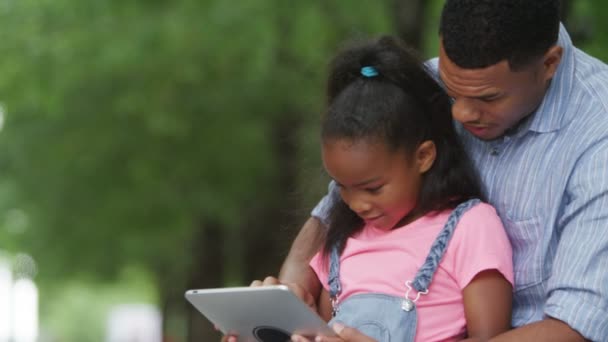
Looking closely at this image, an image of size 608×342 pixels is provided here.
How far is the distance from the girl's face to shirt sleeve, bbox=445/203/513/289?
19 centimetres

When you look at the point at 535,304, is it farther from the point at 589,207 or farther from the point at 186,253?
the point at 186,253

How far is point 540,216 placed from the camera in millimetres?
3299

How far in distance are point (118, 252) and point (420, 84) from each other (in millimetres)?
11254

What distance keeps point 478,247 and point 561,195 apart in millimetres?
256

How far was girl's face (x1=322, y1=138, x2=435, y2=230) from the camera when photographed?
3.37m

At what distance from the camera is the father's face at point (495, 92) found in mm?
3227

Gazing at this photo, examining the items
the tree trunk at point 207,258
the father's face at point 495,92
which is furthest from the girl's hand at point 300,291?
the tree trunk at point 207,258

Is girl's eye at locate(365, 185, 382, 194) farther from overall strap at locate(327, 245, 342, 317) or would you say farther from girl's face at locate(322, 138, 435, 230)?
overall strap at locate(327, 245, 342, 317)

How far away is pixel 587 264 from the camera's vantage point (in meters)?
3.10

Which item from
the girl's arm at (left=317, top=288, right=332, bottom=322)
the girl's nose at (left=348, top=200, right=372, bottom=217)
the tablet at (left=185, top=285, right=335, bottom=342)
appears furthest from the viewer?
the girl's arm at (left=317, top=288, right=332, bottom=322)

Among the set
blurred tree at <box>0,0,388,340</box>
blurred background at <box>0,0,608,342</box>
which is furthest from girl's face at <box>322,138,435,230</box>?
blurred tree at <box>0,0,388,340</box>

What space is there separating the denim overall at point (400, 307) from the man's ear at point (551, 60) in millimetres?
396

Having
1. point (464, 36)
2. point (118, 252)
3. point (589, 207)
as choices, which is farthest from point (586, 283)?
point (118, 252)

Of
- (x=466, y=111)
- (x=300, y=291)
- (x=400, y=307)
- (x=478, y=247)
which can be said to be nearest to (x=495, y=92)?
(x=466, y=111)
